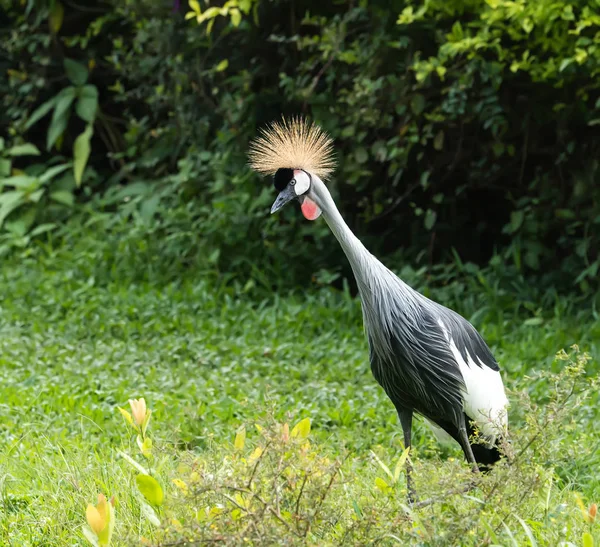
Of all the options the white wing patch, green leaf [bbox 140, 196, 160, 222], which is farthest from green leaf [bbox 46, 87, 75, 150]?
the white wing patch

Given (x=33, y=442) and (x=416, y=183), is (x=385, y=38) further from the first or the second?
(x=33, y=442)

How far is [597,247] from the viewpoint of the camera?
6.29 m

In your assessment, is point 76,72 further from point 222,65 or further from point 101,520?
point 101,520

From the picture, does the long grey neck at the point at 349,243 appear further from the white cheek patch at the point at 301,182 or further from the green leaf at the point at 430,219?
the green leaf at the point at 430,219

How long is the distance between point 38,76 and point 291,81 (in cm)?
331

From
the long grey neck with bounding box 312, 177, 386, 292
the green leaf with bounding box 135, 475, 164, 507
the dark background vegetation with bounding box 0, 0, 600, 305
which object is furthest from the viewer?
the dark background vegetation with bounding box 0, 0, 600, 305

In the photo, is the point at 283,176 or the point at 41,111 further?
the point at 41,111

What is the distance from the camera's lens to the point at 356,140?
6.62 meters

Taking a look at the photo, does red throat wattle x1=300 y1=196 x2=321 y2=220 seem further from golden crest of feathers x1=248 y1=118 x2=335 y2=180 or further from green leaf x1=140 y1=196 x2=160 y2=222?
green leaf x1=140 y1=196 x2=160 y2=222

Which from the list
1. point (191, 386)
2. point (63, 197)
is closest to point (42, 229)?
point (63, 197)

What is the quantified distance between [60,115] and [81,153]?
44cm

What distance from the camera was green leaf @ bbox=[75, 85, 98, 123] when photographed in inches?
342

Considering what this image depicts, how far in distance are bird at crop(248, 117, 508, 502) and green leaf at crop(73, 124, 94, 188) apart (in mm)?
5284

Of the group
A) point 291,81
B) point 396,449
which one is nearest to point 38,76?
point 291,81
